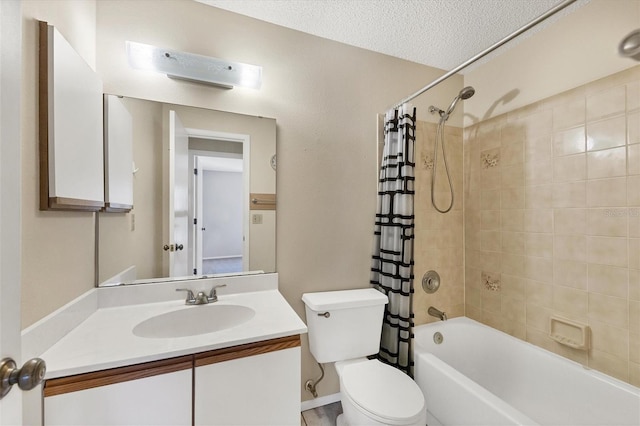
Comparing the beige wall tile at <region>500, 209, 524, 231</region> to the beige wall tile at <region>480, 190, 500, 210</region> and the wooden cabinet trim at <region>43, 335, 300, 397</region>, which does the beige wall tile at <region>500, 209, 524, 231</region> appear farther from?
the wooden cabinet trim at <region>43, 335, 300, 397</region>

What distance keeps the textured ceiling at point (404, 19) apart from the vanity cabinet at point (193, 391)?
176 centimetres

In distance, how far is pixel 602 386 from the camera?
4.44 ft

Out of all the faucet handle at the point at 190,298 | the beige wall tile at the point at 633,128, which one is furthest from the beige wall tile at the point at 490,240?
the faucet handle at the point at 190,298

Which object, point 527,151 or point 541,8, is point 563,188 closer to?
point 527,151

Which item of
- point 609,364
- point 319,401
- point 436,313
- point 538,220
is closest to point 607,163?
point 538,220

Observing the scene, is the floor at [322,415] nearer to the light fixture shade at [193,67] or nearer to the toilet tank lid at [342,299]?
the toilet tank lid at [342,299]

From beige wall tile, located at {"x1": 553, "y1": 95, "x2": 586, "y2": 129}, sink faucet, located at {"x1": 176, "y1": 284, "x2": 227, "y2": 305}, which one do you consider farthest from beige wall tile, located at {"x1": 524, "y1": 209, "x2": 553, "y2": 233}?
sink faucet, located at {"x1": 176, "y1": 284, "x2": 227, "y2": 305}

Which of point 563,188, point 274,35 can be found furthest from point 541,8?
point 274,35

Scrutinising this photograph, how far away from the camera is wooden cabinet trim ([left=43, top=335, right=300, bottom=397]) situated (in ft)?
2.65

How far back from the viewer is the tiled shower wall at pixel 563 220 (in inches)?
53.1

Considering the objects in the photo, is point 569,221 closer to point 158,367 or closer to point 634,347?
point 634,347

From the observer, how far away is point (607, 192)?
1411 mm

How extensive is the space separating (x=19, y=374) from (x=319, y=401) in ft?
5.49

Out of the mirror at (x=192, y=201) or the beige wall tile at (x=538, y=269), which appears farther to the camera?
the beige wall tile at (x=538, y=269)
